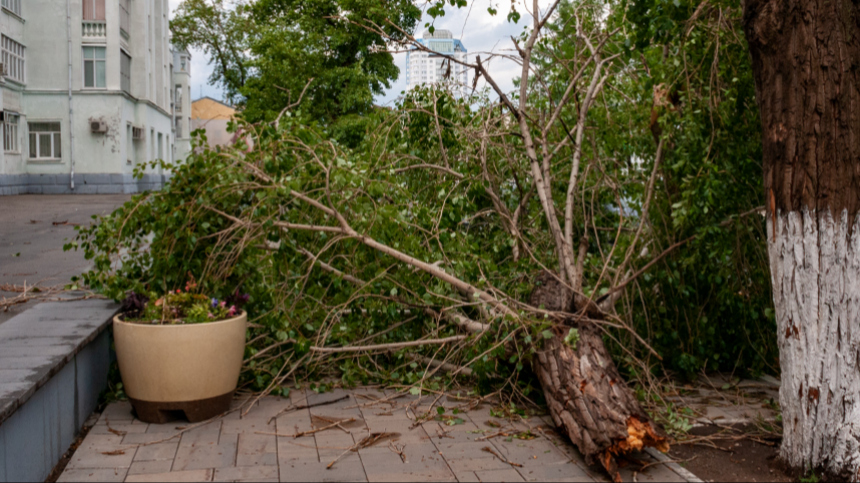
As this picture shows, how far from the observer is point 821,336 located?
4.04 meters

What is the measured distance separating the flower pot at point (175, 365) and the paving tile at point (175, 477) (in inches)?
32.4

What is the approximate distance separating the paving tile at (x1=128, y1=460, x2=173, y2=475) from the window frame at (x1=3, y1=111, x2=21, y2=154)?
2827 cm

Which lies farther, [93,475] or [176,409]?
[176,409]

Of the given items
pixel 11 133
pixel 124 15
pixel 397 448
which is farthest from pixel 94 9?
pixel 397 448

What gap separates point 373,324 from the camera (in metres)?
6.15

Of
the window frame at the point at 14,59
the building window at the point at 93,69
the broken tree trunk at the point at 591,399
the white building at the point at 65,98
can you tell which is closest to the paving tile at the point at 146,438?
the broken tree trunk at the point at 591,399

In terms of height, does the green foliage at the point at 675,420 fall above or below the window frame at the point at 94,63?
below

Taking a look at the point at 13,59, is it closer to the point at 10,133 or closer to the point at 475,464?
the point at 10,133

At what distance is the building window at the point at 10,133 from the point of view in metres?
28.4

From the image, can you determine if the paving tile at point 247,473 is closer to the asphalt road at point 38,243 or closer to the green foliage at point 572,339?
the green foliage at point 572,339

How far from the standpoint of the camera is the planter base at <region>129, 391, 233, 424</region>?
4.84 m

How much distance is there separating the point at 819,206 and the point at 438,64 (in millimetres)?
3580

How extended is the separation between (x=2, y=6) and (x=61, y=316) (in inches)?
1070

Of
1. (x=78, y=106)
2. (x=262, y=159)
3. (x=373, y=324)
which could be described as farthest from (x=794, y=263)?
(x=78, y=106)
